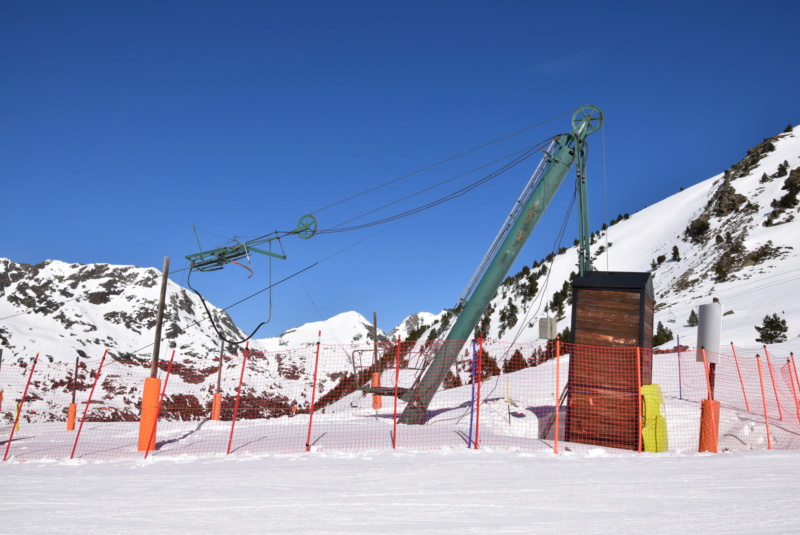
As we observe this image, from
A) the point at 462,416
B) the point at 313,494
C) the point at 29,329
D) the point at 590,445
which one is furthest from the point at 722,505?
the point at 29,329

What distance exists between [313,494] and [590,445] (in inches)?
272

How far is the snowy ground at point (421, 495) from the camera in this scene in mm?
5086

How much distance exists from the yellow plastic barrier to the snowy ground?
1035 millimetres

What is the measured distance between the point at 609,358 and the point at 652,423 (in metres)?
1.54

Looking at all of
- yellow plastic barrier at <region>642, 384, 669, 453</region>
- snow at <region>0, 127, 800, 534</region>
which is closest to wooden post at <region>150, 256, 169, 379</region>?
snow at <region>0, 127, 800, 534</region>

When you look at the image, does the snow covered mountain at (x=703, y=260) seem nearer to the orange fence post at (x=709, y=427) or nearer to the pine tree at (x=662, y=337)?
the pine tree at (x=662, y=337)

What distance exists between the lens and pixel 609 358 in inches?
476

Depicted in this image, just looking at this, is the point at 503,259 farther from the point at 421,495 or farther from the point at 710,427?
the point at 421,495

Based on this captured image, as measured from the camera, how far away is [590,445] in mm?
11625

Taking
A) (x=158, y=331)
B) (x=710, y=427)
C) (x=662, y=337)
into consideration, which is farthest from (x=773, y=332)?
(x=158, y=331)

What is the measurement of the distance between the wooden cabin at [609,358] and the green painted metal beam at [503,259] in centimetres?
277

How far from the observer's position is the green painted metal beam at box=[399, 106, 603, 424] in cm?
1518

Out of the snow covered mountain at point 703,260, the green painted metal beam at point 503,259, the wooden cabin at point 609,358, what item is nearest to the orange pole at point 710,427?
the wooden cabin at point 609,358

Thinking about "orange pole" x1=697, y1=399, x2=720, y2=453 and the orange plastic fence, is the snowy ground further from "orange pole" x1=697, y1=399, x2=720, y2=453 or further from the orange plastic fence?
the orange plastic fence
